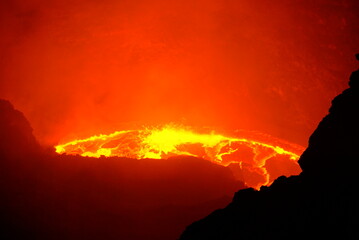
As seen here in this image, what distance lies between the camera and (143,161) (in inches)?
709

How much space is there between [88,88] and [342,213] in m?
31.1

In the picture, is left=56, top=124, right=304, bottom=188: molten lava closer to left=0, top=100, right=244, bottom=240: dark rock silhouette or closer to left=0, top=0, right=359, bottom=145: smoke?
left=0, top=0, right=359, bottom=145: smoke

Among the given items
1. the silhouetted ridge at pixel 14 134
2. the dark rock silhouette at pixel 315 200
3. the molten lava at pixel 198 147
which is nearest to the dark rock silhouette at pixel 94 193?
the silhouetted ridge at pixel 14 134

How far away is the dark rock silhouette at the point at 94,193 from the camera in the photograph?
48.9 feet

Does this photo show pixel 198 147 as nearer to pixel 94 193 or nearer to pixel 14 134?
pixel 94 193

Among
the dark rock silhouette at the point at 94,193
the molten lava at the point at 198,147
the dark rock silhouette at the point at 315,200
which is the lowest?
the dark rock silhouette at the point at 315,200

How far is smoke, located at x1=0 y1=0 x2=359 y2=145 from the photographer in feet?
97.3

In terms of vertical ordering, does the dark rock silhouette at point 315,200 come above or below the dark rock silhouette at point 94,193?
below

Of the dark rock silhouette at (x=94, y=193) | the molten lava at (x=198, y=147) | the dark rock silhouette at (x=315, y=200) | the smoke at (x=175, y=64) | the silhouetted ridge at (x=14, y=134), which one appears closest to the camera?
the dark rock silhouette at (x=315, y=200)

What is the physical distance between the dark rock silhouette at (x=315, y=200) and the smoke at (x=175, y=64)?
21.0m

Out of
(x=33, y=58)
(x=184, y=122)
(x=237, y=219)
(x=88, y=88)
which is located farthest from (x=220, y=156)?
(x=237, y=219)

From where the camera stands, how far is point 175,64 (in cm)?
3522

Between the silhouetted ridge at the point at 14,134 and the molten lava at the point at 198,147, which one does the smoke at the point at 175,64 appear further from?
the silhouetted ridge at the point at 14,134

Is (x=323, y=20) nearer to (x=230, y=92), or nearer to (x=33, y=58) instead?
(x=230, y=92)
